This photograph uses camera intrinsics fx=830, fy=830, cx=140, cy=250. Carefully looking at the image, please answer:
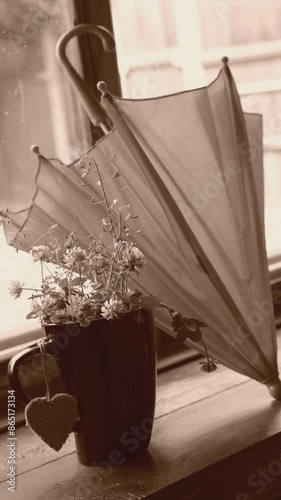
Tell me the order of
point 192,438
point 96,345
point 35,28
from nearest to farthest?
1. point 96,345
2. point 192,438
3. point 35,28

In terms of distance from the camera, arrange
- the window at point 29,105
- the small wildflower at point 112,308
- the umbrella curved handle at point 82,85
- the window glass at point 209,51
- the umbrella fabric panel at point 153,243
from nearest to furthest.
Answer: the small wildflower at point 112,308 → the umbrella fabric panel at point 153,243 → the umbrella curved handle at point 82,85 → the window at point 29,105 → the window glass at point 209,51

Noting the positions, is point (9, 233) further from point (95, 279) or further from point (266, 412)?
point (266, 412)

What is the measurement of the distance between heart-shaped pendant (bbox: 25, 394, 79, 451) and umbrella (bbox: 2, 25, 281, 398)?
244mm

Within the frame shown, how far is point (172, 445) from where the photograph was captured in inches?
49.6

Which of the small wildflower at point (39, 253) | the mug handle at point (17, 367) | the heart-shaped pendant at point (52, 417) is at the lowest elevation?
the heart-shaped pendant at point (52, 417)

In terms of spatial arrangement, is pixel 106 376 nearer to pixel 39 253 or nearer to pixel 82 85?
pixel 39 253

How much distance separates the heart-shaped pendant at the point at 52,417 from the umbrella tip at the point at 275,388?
387 mm

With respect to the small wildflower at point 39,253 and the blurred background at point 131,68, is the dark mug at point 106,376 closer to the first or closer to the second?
the small wildflower at point 39,253

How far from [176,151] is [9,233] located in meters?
0.29

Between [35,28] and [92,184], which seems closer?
[92,184]

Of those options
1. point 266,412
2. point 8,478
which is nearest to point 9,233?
point 8,478

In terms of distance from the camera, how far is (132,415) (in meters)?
1.19

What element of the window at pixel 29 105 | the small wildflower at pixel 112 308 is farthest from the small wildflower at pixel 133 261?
the window at pixel 29 105

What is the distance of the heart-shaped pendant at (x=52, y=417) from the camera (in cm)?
113
